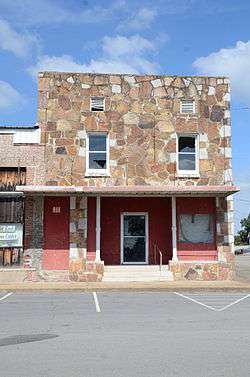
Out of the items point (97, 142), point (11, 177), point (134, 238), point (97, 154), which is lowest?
point (134, 238)

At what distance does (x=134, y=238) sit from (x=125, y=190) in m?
3.08

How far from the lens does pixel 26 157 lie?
21.9m

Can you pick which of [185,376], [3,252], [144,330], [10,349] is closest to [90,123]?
[3,252]

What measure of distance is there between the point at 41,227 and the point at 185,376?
15.9 metres

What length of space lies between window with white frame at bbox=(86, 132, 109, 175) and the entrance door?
89.5 inches

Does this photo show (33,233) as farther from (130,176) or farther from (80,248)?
(130,176)

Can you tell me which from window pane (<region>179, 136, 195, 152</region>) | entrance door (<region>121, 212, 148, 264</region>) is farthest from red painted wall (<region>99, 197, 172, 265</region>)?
window pane (<region>179, 136, 195, 152</region>)

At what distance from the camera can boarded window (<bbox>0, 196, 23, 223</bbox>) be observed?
21.8m

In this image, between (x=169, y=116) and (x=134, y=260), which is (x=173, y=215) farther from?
(x=169, y=116)

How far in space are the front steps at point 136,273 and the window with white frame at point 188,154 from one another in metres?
4.29

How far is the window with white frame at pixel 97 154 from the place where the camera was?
22.5m

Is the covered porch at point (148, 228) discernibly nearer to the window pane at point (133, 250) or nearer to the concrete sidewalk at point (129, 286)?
the window pane at point (133, 250)

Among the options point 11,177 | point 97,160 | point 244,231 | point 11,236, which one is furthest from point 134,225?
point 244,231

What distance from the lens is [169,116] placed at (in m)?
22.9
